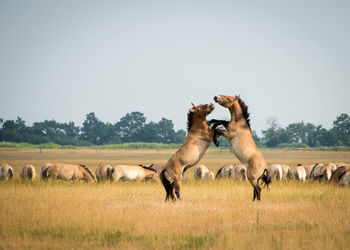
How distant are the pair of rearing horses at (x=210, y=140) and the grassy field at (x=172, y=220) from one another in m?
0.86

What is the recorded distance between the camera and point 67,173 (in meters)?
22.0

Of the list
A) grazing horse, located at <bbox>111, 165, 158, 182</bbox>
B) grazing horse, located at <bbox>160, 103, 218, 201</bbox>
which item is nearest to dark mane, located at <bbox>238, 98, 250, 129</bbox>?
grazing horse, located at <bbox>160, 103, 218, 201</bbox>

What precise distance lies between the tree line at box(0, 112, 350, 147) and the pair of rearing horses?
131663 millimetres

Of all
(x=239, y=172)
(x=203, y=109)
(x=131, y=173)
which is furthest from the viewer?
(x=239, y=172)

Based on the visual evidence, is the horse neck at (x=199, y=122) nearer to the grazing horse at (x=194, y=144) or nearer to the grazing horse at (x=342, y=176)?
the grazing horse at (x=194, y=144)

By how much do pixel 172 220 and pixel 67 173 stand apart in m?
11.9

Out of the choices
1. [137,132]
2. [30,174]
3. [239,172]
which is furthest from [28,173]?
[137,132]

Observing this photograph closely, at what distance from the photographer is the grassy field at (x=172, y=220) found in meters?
9.11

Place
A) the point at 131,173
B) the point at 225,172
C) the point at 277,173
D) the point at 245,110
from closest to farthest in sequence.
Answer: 1. the point at 245,110
2. the point at 131,173
3. the point at 277,173
4. the point at 225,172

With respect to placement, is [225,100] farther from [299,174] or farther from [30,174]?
[30,174]

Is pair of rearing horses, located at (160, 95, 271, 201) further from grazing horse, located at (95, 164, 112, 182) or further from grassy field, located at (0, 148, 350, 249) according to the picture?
grazing horse, located at (95, 164, 112, 182)

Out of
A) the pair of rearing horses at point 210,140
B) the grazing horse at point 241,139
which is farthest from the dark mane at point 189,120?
the grazing horse at point 241,139

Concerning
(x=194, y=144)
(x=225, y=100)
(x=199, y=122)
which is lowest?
(x=194, y=144)

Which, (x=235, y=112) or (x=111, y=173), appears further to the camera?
(x=111, y=173)
